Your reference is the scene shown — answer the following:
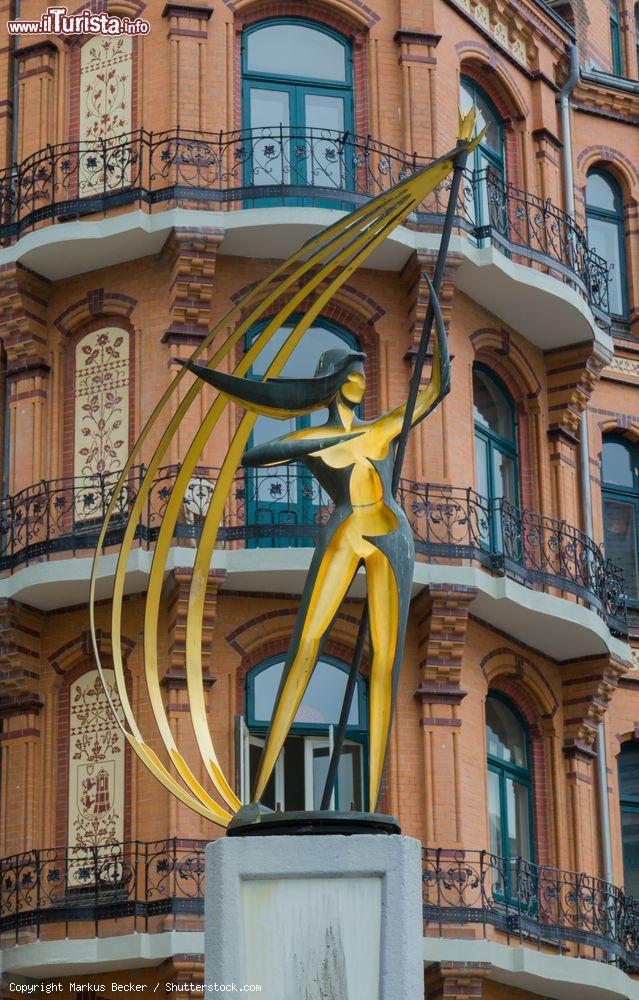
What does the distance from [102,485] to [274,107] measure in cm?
520

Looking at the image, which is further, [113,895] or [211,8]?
[211,8]

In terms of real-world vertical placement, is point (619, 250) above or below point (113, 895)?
above

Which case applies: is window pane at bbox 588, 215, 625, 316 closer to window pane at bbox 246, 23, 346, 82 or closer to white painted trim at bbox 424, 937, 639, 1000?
window pane at bbox 246, 23, 346, 82

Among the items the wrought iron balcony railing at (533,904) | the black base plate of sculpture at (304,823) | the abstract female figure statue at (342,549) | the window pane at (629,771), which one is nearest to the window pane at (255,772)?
the wrought iron balcony railing at (533,904)

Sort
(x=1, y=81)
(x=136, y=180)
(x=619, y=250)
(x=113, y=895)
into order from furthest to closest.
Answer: (x=619, y=250) < (x=1, y=81) < (x=136, y=180) < (x=113, y=895)

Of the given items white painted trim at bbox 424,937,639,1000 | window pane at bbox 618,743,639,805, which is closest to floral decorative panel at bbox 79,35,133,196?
white painted trim at bbox 424,937,639,1000

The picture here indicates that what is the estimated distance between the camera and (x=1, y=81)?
2802 cm

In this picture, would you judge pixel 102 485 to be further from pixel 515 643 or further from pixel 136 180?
pixel 515 643

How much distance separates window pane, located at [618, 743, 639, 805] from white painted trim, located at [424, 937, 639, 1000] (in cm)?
304

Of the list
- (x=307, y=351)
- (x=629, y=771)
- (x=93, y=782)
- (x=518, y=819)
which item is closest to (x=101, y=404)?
(x=307, y=351)

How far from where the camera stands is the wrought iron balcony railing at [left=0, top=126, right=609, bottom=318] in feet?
84.3

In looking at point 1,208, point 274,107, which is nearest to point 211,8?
point 274,107

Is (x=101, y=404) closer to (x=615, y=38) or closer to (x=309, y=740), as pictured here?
(x=309, y=740)

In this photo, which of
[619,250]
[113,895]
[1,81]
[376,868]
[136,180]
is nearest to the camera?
[376,868]
